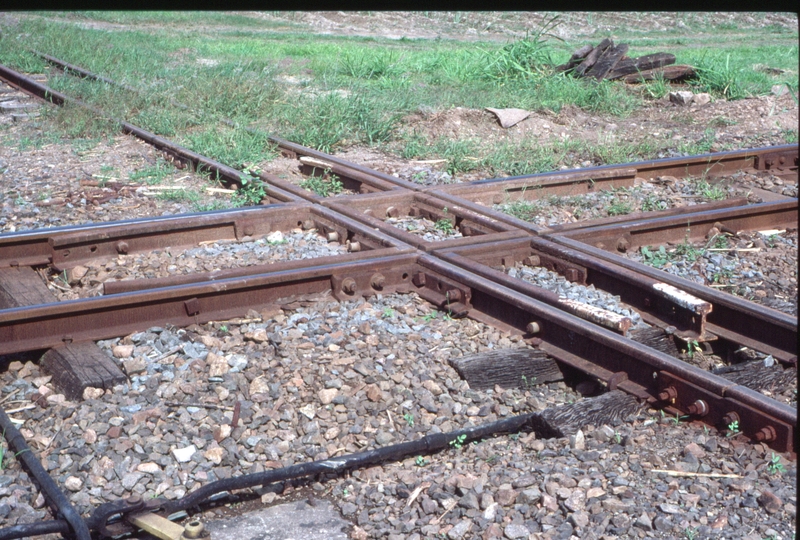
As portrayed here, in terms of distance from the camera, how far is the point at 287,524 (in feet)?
8.25

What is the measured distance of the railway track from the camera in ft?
9.92

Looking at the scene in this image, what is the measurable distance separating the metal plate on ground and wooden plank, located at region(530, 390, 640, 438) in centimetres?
81

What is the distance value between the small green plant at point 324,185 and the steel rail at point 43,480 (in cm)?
351

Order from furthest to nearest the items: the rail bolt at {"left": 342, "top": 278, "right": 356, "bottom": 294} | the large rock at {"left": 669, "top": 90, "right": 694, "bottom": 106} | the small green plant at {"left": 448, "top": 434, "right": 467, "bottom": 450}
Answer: the large rock at {"left": 669, "top": 90, "right": 694, "bottom": 106} → the rail bolt at {"left": 342, "top": 278, "right": 356, "bottom": 294} → the small green plant at {"left": 448, "top": 434, "right": 467, "bottom": 450}

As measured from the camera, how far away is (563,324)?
3557 millimetres

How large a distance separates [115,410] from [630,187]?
4.70 m

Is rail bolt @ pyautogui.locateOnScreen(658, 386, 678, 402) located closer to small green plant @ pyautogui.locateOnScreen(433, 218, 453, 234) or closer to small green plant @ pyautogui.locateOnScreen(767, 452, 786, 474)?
small green plant @ pyautogui.locateOnScreen(767, 452, 786, 474)

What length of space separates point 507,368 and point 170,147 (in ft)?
15.4

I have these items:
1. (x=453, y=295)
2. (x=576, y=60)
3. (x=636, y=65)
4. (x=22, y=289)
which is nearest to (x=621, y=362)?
(x=453, y=295)

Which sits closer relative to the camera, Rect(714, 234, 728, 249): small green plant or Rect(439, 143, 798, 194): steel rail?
Rect(714, 234, 728, 249): small green plant

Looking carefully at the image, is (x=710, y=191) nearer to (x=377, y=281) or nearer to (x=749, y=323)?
(x=749, y=323)

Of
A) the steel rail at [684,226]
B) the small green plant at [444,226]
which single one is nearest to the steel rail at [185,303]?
the small green plant at [444,226]

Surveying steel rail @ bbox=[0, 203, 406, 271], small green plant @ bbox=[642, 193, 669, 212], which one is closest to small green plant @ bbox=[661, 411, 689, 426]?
steel rail @ bbox=[0, 203, 406, 271]
